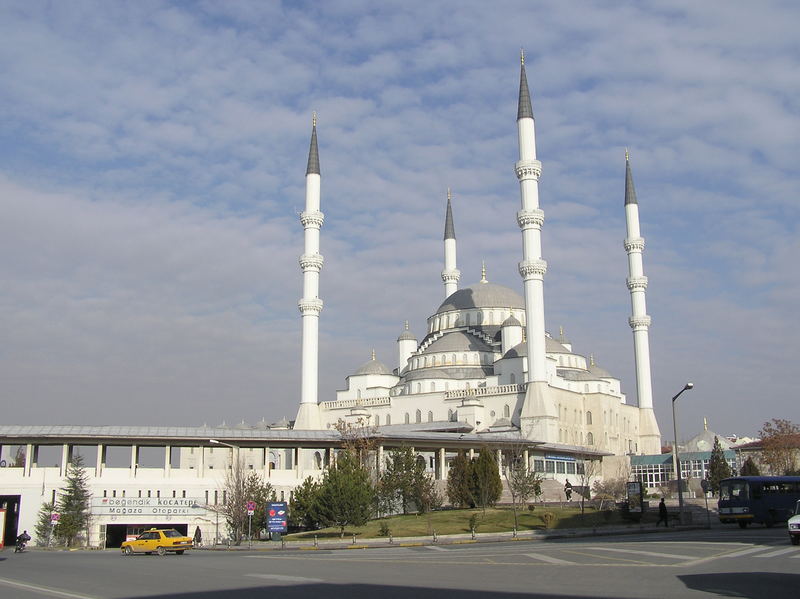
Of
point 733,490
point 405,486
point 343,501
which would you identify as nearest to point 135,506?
point 405,486

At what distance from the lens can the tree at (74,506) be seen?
4188cm

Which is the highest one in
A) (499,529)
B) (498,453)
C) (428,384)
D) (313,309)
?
(313,309)

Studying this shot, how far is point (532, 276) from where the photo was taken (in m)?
61.6

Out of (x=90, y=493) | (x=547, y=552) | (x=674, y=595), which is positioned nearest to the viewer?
(x=674, y=595)

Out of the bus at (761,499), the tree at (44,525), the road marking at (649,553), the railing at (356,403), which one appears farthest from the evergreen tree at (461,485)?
the railing at (356,403)

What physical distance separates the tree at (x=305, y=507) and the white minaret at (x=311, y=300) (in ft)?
74.6

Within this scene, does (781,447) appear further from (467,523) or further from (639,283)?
(467,523)

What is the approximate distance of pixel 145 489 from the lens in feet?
155

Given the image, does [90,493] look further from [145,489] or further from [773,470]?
[773,470]

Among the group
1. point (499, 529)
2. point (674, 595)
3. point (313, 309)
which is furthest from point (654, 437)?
point (674, 595)

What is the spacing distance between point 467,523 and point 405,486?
6649mm

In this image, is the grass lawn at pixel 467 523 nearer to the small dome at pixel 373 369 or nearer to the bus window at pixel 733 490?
the bus window at pixel 733 490

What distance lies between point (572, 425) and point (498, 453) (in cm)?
1676

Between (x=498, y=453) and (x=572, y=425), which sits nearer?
(x=498, y=453)
